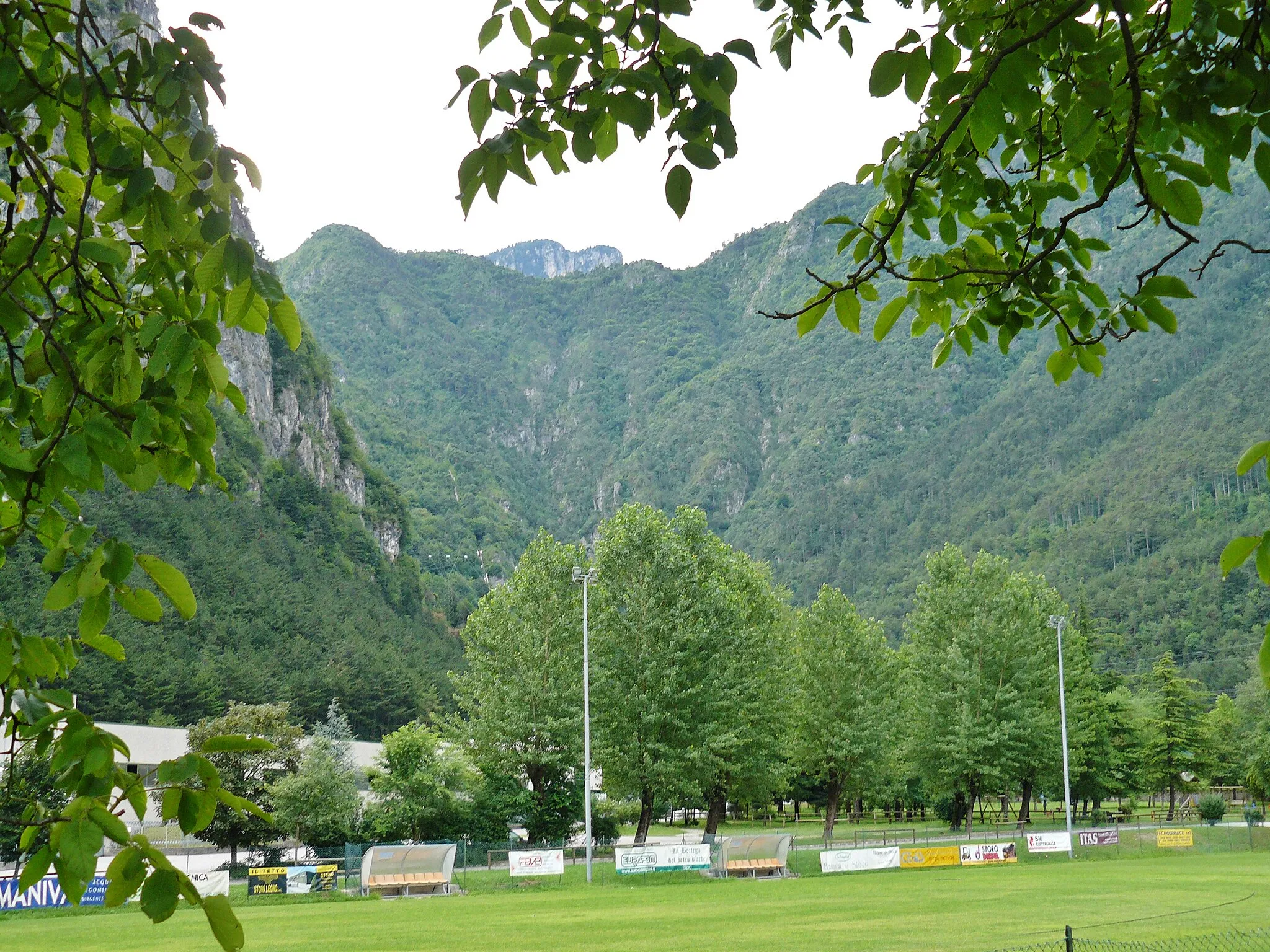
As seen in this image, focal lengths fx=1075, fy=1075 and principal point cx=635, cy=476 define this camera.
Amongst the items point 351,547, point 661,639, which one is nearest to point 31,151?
point 661,639

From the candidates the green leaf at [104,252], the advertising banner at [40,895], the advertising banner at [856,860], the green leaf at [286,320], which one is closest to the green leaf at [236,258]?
the green leaf at [286,320]

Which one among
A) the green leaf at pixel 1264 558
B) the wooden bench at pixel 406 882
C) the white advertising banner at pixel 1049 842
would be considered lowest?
the white advertising banner at pixel 1049 842

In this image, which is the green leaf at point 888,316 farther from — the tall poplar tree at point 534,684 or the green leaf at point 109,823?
the tall poplar tree at point 534,684

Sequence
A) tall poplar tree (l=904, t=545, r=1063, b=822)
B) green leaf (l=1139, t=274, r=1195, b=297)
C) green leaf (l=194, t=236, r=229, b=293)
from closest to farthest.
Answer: green leaf (l=194, t=236, r=229, b=293)
green leaf (l=1139, t=274, r=1195, b=297)
tall poplar tree (l=904, t=545, r=1063, b=822)

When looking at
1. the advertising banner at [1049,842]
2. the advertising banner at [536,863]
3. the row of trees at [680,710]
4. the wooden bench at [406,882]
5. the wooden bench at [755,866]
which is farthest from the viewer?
the advertising banner at [1049,842]

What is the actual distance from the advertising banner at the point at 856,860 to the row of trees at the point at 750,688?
5.06 metres

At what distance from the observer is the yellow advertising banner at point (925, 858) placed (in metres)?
39.7

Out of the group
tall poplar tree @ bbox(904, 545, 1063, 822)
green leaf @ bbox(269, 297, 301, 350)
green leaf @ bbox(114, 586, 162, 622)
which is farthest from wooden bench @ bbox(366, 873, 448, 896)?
green leaf @ bbox(269, 297, 301, 350)

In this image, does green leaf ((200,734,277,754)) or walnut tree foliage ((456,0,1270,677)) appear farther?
walnut tree foliage ((456,0,1270,677))

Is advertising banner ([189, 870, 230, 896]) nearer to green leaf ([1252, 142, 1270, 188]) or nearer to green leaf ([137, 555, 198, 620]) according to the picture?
green leaf ([137, 555, 198, 620])

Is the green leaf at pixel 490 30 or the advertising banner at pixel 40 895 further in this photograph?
the advertising banner at pixel 40 895

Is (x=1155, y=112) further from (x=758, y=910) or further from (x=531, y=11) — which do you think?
(x=758, y=910)

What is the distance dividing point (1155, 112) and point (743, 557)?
53295 millimetres

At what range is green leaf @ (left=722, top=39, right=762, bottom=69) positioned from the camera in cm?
258
